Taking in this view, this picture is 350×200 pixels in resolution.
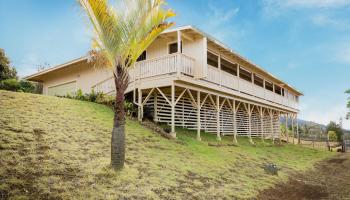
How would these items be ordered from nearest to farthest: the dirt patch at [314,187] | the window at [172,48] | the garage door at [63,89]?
1. the dirt patch at [314,187]
2. the window at [172,48]
3. the garage door at [63,89]

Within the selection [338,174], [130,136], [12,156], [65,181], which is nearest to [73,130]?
[130,136]

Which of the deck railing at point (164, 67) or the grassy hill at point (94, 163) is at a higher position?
the deck railing at point (164, 67)

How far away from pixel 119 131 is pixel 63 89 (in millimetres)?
19069

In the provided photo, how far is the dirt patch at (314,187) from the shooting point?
31.1ft

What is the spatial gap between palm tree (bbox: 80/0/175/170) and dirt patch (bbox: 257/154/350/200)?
4.52 metres

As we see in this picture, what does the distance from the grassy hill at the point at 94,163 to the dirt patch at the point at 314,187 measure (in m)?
0.40

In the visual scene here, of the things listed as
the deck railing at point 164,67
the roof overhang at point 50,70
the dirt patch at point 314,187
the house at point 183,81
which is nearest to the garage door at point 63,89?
the house at point 183,81

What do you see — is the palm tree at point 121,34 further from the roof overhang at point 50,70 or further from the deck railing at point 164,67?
the roof overhang at point 50,70

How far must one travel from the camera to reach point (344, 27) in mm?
23625

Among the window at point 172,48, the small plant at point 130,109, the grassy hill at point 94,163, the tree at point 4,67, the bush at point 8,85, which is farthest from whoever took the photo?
the tree at point 4,67

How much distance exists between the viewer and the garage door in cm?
2425

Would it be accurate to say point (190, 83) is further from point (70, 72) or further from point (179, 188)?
point (70, 72)

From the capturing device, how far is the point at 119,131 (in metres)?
8.00

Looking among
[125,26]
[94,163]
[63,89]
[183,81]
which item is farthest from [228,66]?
[94,163]
